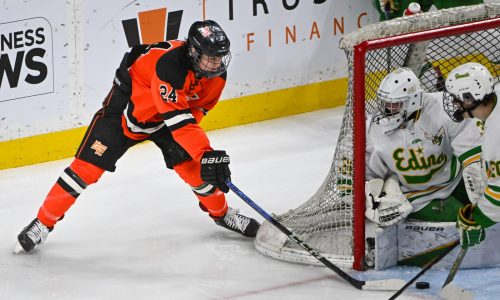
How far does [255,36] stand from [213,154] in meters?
2.23

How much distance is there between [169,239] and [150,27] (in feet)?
4.86

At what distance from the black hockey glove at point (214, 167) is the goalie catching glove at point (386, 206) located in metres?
0.55

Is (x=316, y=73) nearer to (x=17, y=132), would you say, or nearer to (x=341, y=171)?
Answer: (x=17, y=132)

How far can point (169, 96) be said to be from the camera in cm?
489

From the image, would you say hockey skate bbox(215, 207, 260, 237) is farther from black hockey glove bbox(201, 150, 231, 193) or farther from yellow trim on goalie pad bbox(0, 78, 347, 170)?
yellow trim on goalie pad bbox(0, 78, 347, 170)

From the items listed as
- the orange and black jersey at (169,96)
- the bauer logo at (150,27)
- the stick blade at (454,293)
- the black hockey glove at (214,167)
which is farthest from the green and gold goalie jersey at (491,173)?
the bauer logo at (150,27)

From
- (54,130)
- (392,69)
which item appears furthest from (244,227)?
(54,130)

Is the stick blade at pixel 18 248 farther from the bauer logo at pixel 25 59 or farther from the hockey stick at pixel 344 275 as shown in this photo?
the bauer logo at pixel 25 59

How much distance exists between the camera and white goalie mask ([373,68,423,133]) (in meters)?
4.82

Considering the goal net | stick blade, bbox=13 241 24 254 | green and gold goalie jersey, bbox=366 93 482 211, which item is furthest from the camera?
stick blade, bbox=13 241 24 254

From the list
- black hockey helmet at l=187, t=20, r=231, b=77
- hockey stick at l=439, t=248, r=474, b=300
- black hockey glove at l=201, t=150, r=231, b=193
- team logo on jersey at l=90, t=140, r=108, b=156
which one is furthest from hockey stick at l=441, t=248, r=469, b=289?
team logo on jersey at l=90, t=140, r=108, b=156

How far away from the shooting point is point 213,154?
16.1ft

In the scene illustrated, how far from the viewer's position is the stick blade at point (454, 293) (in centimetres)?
471

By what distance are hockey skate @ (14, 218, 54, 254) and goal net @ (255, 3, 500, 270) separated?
0.88 m
